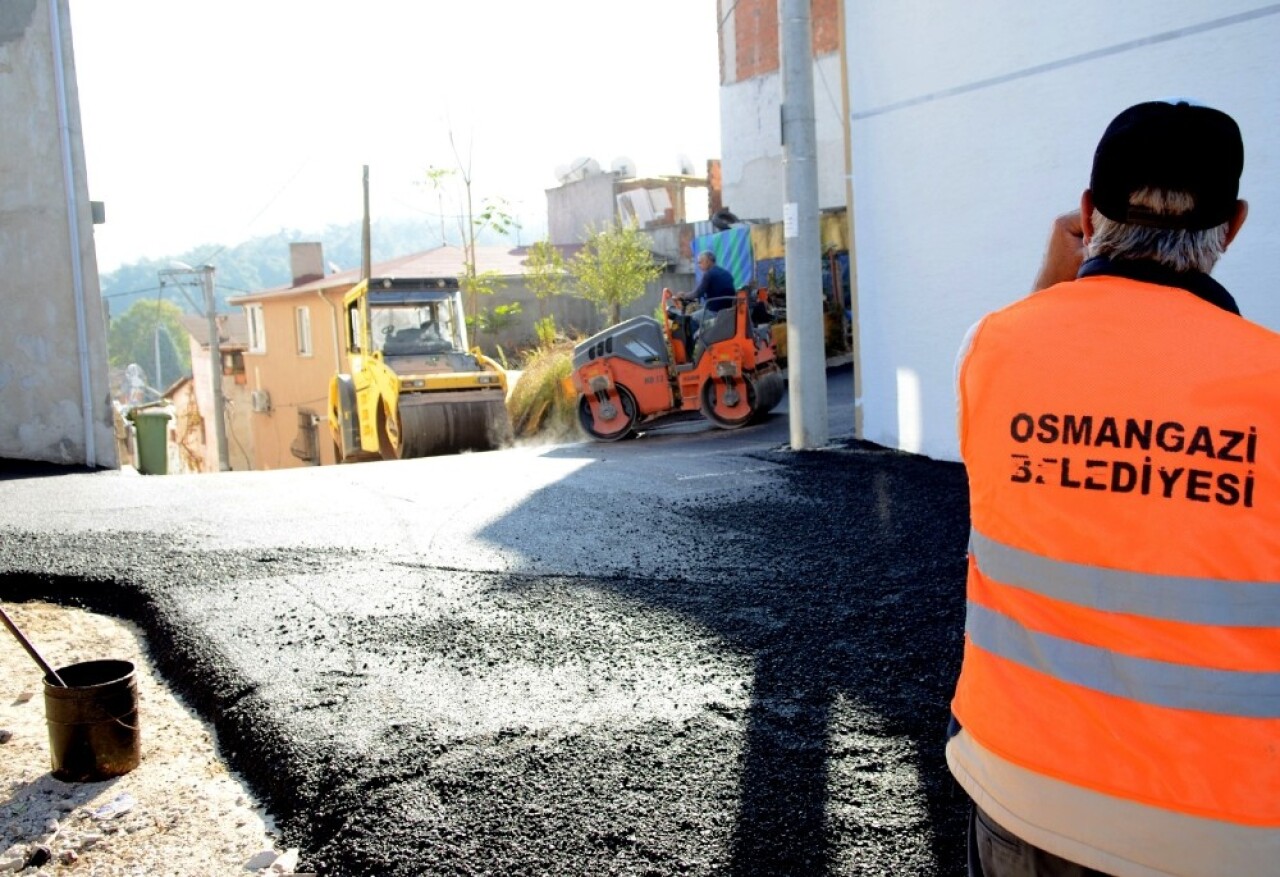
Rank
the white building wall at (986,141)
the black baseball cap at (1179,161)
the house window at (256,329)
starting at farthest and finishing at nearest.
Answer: the house window at (256,329)
the white building wall at (986,141)
the black baseball cap at (1179,161)

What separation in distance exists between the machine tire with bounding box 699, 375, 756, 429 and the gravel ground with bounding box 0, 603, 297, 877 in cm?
879

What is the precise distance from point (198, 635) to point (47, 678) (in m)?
1.03

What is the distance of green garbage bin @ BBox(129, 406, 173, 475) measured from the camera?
19797 millimetres

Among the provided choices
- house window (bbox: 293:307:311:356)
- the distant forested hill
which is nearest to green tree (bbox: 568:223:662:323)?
house window (bbox: 293:307:311:356)

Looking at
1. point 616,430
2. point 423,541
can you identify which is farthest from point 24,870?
point 616,430

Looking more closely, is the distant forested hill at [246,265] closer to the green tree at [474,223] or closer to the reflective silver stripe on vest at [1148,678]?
the green tree at [474,223]

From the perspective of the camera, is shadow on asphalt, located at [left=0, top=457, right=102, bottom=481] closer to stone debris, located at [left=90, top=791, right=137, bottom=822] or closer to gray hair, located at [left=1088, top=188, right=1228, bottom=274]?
stone debris, located at [left=90, top=791, right=137, bottom=822]

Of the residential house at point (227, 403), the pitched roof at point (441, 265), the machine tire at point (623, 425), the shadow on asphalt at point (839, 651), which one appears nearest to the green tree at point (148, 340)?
the residential house at point (227, 403)

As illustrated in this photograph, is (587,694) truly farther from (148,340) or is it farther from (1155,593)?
(148,340)

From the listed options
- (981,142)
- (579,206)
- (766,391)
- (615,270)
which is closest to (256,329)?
(579,206)

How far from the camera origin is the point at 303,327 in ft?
107

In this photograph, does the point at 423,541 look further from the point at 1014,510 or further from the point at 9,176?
the point at 9,176

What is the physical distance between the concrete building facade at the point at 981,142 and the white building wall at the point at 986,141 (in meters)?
0.01

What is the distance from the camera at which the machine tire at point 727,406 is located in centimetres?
1276
